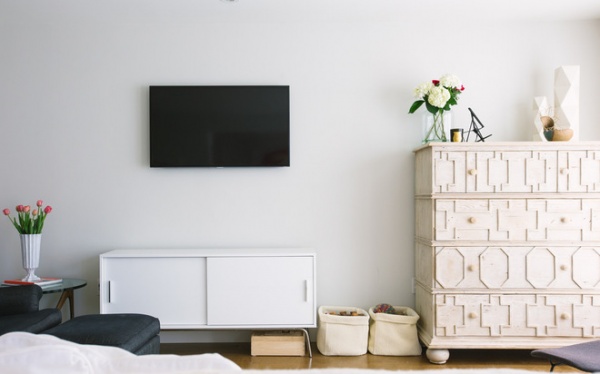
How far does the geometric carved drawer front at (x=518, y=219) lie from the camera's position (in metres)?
3.29

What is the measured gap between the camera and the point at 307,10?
11.9 ft

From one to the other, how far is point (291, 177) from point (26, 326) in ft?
6.54

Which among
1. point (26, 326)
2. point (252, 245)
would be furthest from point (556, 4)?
point (26, 326)

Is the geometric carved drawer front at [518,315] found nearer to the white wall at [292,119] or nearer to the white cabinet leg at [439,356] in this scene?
the white cabinet leg at [439,356]

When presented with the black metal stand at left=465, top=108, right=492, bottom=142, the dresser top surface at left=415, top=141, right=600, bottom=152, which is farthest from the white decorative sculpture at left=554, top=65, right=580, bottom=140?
the black metal stand at left=465, top=108, right=492, bottom=142

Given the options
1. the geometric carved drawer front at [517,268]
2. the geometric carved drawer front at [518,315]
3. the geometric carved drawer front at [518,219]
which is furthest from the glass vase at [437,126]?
the geometric carved drawer front at [518,315]

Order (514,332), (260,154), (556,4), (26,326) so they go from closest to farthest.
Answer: (26,326) → (514,332) → (556,4) → (260,154)

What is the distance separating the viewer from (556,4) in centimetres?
351

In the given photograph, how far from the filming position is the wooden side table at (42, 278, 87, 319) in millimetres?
3328

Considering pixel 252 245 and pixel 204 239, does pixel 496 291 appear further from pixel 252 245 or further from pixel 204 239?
pixel 204 239

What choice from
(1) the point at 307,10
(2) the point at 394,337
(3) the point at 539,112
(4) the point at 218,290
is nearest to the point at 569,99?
(3) the point at 539,112

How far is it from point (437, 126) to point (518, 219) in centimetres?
88

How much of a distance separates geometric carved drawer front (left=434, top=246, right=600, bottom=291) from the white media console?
0.91m

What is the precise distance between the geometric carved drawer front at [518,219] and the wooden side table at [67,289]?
8.04ft
